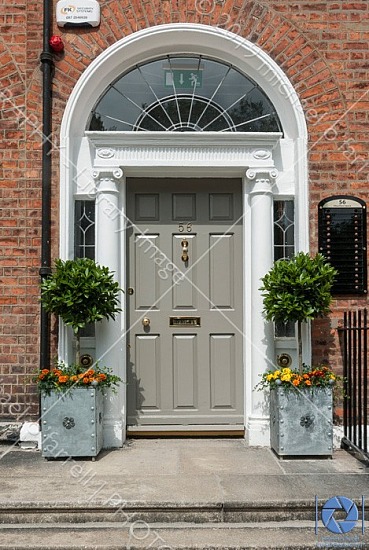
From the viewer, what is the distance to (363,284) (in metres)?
6.36

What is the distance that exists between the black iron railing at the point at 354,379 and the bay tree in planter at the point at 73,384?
2.17m

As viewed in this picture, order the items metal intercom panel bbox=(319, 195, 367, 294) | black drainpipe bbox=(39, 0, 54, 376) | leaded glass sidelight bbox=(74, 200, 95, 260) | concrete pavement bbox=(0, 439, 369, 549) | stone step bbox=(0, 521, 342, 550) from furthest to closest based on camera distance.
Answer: leaded glass sidelight bbox=(74, 200, 95, 260)
metal intercom panel bbox=(319, 195, 367, 294)
black drainpipe bbox=(39, 0, 54, 376)
concrete pavement bbox=(0, 439, 369, 549)
stone step bbox=(0, 521, 342, 550)

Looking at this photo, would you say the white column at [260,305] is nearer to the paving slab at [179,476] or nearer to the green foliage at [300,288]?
the paving slab at [179,476]

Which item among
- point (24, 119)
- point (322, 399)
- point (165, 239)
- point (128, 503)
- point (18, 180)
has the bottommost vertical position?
point (128, 503)

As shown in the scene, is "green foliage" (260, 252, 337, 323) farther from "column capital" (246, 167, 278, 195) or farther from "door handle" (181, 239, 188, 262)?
"door handle" (181, 239, 188, 262)

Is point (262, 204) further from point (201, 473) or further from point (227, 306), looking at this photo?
point (201, 473)

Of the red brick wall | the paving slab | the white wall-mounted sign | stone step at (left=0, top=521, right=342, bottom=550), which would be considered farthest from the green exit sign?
stone step at (left=0, top=521, right=342, bottom=550)

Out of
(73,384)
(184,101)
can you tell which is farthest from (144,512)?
(184,101)

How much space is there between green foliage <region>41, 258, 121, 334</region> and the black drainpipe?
0.35 meters

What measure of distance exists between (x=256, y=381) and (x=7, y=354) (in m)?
2.35

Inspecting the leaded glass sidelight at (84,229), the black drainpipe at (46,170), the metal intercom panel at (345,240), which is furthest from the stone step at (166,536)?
the leaded glass sidelight at (84,229)

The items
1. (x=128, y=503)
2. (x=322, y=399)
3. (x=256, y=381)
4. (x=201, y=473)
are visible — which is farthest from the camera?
(x=256, y=381)

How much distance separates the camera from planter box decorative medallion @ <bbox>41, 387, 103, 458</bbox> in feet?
18.9

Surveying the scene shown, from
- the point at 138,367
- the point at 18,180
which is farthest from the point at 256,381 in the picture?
the point at 18,180
